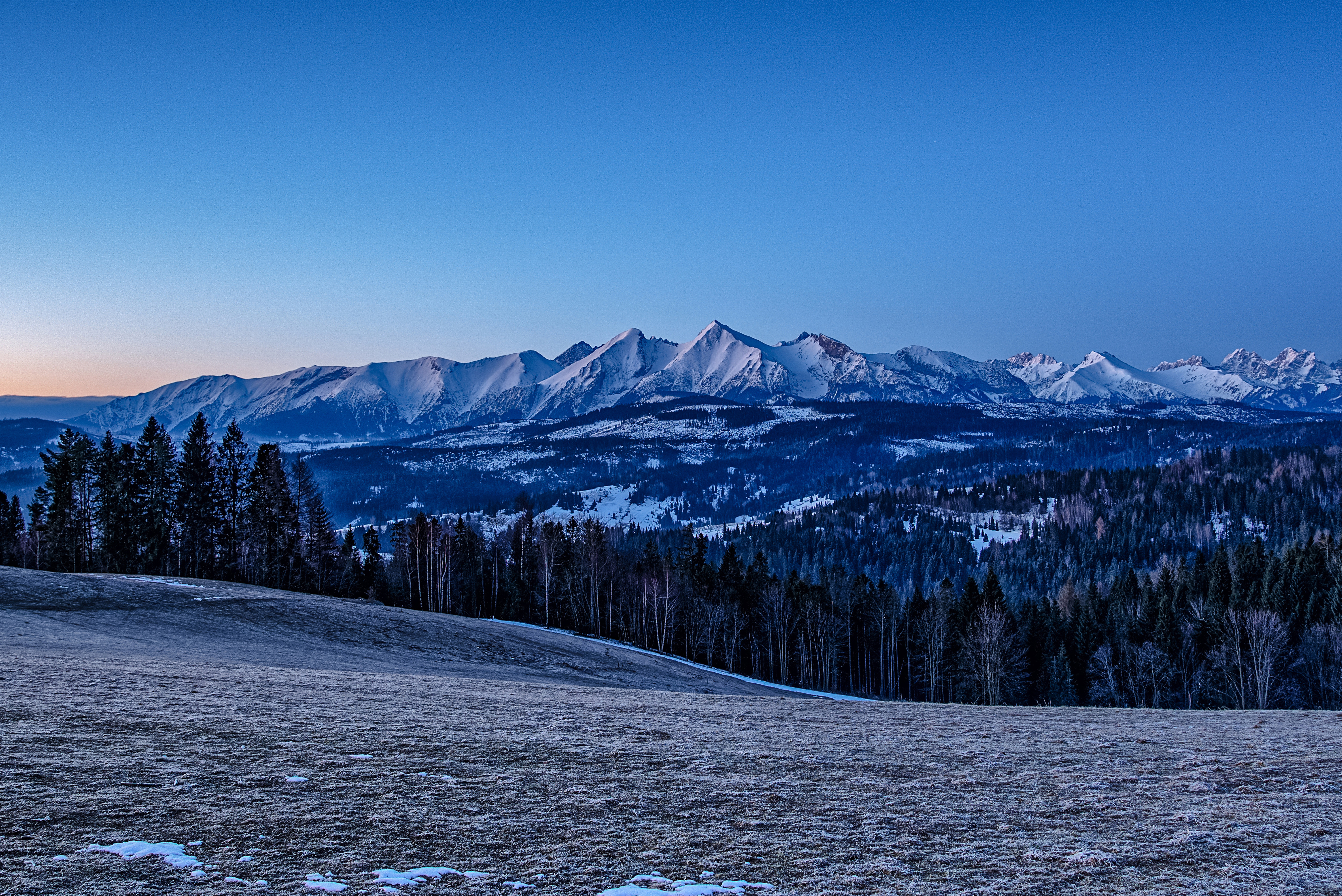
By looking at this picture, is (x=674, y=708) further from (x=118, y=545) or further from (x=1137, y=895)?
(x=118, y=545)

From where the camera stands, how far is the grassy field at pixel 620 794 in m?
9.94

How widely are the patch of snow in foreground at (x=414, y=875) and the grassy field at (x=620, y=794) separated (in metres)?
0.16

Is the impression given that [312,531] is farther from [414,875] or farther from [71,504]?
[414,875]

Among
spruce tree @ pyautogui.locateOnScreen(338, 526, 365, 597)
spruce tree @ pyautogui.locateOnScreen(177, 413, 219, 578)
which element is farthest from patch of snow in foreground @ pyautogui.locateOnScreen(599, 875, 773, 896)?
spruce tree @ pyautogui.locateOnScreen(338, 526, 365, 597)

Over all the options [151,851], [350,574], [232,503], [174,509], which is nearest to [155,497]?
[174,509]

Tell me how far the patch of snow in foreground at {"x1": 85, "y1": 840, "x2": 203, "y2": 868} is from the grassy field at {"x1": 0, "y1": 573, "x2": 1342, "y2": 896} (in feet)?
0.35

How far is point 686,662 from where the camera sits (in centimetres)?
6366

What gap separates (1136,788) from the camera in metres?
15.1

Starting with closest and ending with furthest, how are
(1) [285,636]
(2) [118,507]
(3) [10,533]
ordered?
(1) [285,636]
(2) [118,507]
(3) [10,533]

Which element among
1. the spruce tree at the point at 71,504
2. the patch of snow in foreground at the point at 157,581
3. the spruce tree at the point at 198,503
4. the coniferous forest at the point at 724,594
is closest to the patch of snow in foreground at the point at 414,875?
the patch of snow in foreground at the point at 157,581

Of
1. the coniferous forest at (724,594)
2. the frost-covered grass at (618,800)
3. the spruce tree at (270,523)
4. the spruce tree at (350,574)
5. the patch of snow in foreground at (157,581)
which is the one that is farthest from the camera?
the spruce tree at (350,574)

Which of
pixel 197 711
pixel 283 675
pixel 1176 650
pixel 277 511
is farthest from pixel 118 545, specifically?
pixel 1176 650

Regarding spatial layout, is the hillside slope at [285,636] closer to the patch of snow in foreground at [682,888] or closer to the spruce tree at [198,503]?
the spruce tree at [198,503]

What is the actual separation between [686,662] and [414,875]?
55628mm
